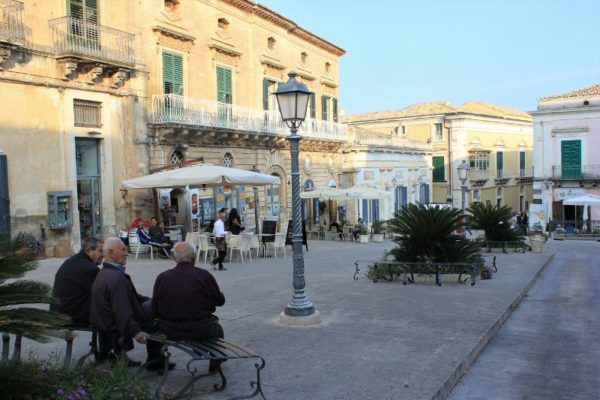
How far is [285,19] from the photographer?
85.5ft

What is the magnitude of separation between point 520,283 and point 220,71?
14.6 metres

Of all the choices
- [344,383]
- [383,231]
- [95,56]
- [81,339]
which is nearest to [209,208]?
[95,56]

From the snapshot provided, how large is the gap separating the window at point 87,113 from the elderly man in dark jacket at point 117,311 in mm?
11444

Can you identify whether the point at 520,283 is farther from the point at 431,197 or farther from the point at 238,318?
the point at 431,197

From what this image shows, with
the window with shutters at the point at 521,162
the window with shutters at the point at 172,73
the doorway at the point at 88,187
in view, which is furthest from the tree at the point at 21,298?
the window with shutters at the point at 521,162

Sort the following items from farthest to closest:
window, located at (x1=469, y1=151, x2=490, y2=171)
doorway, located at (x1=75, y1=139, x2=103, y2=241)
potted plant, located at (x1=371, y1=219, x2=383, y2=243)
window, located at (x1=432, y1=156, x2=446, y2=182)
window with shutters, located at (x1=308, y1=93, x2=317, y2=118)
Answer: window, located at (x1=432, y1=156, x2=446, y2=182) < window, located at (x1=469, y1=151, x2=490, y2=171) < window with shutters, located at (x1=308, y1=93, x2=317, y2=118) < potted plant, located at (x1=371, y1=219, x2=383, y2=243) < doorway, located at (x1=75, y1=139, x2=103, y2=241)

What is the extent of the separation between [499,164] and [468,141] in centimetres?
526

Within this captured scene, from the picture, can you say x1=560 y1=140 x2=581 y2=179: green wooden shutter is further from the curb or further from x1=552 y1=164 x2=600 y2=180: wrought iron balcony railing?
A: the curb

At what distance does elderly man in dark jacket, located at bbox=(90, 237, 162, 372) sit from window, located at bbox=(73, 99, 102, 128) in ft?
37.5

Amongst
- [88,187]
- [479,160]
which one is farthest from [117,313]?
[479,160]

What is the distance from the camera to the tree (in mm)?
3623

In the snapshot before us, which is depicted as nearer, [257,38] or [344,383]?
[344,383]

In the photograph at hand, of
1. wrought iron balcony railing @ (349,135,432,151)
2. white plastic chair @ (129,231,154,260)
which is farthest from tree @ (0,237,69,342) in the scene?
wrought iron balcony railing @ (349,135,432,151)

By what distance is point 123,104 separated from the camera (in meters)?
17.1
